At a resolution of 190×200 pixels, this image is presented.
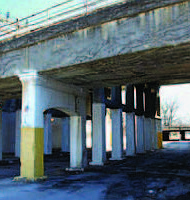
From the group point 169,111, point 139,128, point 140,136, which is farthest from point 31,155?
point 169,111

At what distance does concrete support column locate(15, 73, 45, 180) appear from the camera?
10891 millimetres

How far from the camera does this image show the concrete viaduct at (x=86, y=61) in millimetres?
8109

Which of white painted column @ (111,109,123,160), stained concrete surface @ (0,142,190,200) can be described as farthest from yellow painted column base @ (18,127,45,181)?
white painted column @ (111,109,123,160)

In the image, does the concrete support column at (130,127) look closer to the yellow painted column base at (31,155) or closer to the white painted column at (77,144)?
the white painted column at (77,144)

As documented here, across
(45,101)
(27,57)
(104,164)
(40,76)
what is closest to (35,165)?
(45,101)

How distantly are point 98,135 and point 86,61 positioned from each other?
25.5ft

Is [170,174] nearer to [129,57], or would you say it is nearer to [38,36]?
[129,57]

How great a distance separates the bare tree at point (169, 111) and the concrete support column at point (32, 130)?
72.9m

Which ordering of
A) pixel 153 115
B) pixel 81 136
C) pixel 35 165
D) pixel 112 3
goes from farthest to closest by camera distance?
pixel 153 115 → pixel 81 136 → pixel 35 165 → pixel 112 3

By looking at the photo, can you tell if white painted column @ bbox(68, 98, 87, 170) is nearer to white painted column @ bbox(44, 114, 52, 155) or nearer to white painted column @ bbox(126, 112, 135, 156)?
white painted column @ bbox(126, 112, 135, 156)

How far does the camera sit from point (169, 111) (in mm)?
80438

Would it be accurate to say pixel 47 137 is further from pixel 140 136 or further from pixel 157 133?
pixel 157 133

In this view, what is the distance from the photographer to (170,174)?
1270 centimetres

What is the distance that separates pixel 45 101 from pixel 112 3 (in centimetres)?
528
